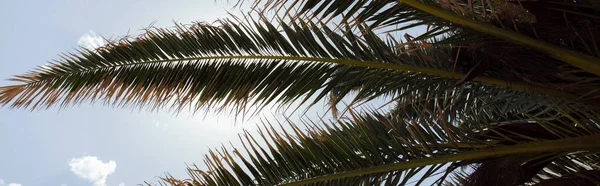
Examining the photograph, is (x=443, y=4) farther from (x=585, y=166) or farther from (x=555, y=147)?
(x=585, y=166)

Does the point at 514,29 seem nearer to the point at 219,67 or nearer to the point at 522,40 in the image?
the point at 522,40

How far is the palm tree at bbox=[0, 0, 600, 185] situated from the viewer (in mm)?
2600

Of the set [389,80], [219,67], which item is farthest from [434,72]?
[219,67]

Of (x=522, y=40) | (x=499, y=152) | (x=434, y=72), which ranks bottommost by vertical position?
(x=499, y=152)

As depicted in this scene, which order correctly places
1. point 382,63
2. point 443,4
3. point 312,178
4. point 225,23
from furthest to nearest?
point 225,23 < point 382,63 < point 312,178 < point 443,4

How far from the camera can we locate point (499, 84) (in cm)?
293

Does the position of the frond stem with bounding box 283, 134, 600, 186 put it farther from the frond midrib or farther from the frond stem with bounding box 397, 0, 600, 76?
the frond stem with bounding box 397, 0, 600, 76

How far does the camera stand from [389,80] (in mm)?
3234

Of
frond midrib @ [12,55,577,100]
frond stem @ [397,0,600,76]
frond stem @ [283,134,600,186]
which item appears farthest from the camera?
frond midrib @ [12,55,577,100]

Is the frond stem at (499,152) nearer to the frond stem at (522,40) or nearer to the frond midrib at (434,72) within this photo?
the frond midrib at (434,72)

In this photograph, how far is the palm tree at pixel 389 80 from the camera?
102 inches

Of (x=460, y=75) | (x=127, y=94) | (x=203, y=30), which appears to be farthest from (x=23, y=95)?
(x=460, y=75)

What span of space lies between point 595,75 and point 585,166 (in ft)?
2.55

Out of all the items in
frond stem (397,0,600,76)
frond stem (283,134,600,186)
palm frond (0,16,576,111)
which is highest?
palm frond (0,16,576,111)
